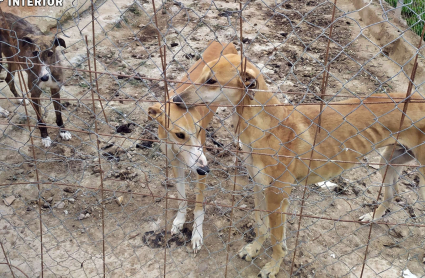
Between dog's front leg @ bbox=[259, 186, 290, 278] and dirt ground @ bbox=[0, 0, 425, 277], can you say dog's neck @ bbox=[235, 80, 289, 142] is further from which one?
dog's front leg @ bbox=[259, 186, 290, 278]

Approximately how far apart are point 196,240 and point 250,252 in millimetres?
572

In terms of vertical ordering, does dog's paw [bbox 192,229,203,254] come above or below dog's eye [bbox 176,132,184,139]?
below

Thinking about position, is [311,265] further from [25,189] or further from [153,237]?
[25,189]

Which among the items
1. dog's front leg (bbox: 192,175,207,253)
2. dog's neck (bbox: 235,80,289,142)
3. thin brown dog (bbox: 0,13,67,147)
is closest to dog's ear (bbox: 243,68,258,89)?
dog's neck (bbox: 235,80,289,142)

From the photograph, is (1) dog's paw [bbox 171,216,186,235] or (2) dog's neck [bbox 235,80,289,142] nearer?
(2) dog's neck [bbox 235,80,289,142]

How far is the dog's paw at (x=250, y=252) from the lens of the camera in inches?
151

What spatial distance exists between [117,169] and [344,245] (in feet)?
9.42

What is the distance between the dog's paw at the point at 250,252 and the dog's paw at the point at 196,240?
429mm

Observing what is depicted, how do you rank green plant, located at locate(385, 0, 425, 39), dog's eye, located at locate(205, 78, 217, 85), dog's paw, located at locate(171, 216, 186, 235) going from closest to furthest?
dog's eye, located at locate(205, 78, 217, 85)
dog's paw, located at locate(171, 216, 186, 235)
green plant, located at locate(385, 0, 425, 39)

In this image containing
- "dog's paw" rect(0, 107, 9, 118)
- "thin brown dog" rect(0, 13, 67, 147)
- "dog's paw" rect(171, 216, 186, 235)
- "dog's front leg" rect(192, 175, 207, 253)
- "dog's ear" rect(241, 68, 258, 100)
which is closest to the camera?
"dog's ear" rect(241, 68, 258, 100)

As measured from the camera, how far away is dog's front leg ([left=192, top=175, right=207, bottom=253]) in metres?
3.91

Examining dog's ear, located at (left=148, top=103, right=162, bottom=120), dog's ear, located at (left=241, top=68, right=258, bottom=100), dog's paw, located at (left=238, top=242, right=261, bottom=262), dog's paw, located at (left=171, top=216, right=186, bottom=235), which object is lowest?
dog's paw, located at (left=171, top=216, right=186, bottom=235)

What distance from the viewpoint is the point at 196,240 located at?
3982 millimetres

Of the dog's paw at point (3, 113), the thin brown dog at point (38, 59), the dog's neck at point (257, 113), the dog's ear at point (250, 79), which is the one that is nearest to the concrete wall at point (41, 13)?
the thin brown dog at point (38, 59)
